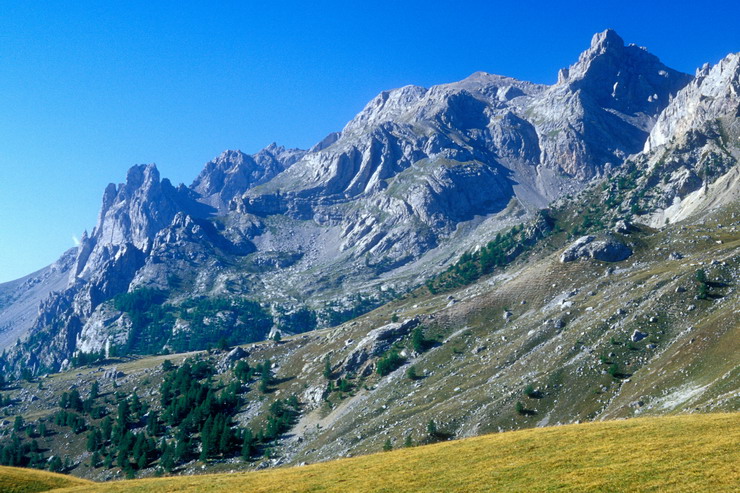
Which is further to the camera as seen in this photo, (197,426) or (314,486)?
(197,426)

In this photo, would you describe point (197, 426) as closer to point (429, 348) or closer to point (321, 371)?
point (321, 371)

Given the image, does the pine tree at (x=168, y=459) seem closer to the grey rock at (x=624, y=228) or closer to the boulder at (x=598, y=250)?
the boulder at (x=598, y=250)

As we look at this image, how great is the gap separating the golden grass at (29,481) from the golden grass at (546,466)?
4092 mm

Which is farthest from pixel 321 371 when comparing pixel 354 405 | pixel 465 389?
pixel 465 389

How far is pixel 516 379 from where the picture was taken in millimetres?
113062

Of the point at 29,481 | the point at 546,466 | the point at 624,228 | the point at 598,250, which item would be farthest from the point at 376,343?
the point at 546,466

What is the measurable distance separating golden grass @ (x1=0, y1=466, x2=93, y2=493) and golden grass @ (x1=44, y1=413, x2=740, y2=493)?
4.09m

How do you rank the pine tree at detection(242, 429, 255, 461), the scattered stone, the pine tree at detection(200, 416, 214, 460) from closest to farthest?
1. the scattered stone
2. the pine tree at detection(242, 429, 255, 461)
3. the pine tree at detection(200, 416, 214, 460)

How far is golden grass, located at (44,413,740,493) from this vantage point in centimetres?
3297

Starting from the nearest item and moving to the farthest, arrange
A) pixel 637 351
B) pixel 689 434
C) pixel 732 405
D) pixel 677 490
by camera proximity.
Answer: pixel 677 490, pixel 689 434, pixel 732 405, pixel 637 351

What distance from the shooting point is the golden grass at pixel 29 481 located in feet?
170

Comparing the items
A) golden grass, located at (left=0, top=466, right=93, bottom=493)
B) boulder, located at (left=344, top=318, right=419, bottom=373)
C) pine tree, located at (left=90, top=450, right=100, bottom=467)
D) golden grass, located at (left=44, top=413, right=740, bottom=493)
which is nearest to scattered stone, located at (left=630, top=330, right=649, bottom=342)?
golden grass, located at (left=44, top=413, right=740, bottom=493)

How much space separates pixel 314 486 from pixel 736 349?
75.8m

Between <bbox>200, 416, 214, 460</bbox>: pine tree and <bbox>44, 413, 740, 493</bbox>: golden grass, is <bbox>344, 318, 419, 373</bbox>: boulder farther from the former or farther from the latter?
<bbox>44, 413, 740, 493</bbox>: golden grass
